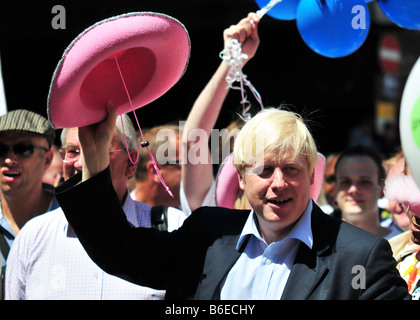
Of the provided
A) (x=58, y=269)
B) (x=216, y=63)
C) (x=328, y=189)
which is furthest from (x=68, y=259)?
(x=216, y=63)

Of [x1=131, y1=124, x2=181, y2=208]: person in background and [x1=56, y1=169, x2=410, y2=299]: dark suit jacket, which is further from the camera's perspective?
[x1=131, y1=124, x2=181, y2=208]: person in background

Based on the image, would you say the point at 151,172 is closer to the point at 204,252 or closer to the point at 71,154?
the point at 71,154

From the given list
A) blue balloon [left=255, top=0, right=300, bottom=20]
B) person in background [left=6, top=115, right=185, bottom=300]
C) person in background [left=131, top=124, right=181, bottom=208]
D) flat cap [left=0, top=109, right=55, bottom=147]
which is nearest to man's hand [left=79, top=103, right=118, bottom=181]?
person in background [left=6, top=115, right=185, bottom=300]

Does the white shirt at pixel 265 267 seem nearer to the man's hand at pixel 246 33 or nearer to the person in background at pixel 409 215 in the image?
the person in background at pixel 409 215

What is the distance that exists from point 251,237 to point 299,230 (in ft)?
0.58

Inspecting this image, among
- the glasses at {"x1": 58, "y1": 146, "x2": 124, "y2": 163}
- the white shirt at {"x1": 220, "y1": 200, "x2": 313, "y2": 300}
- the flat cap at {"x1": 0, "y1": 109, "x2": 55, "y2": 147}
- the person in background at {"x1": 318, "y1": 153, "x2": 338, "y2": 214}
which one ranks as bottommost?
the person in background at {"x1": 318, "y1": 153, "x2": 338, "y2": 214}

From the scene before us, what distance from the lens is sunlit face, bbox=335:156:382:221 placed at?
12.5 feet

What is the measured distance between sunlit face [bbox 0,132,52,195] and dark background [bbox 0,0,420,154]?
190 cm

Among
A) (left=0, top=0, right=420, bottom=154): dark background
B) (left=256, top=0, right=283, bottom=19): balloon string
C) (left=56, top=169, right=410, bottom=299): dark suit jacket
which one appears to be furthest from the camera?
(left=0, top=0, right=420, bottom=154): dark background

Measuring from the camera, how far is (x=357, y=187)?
384 centimetres

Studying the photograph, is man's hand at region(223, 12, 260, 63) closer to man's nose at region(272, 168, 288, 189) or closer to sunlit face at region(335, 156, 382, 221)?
man's nose at region(272, 168, 288, 189)

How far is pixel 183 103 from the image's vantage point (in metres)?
7.36

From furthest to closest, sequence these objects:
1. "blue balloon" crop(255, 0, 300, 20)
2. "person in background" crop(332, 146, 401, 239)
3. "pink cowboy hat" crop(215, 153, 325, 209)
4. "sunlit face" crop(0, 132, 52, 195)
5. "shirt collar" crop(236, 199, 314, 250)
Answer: "person in background" crop(332, 146, 401, 239), "sunlit face" crop(0, 132, 52, 195), "pink cowboy hat" crop(215, 153, 325, 209), "blue balloon" crop(255, 0, 300, 20), "shirt collar" crop(236, 199, 314, 250)
